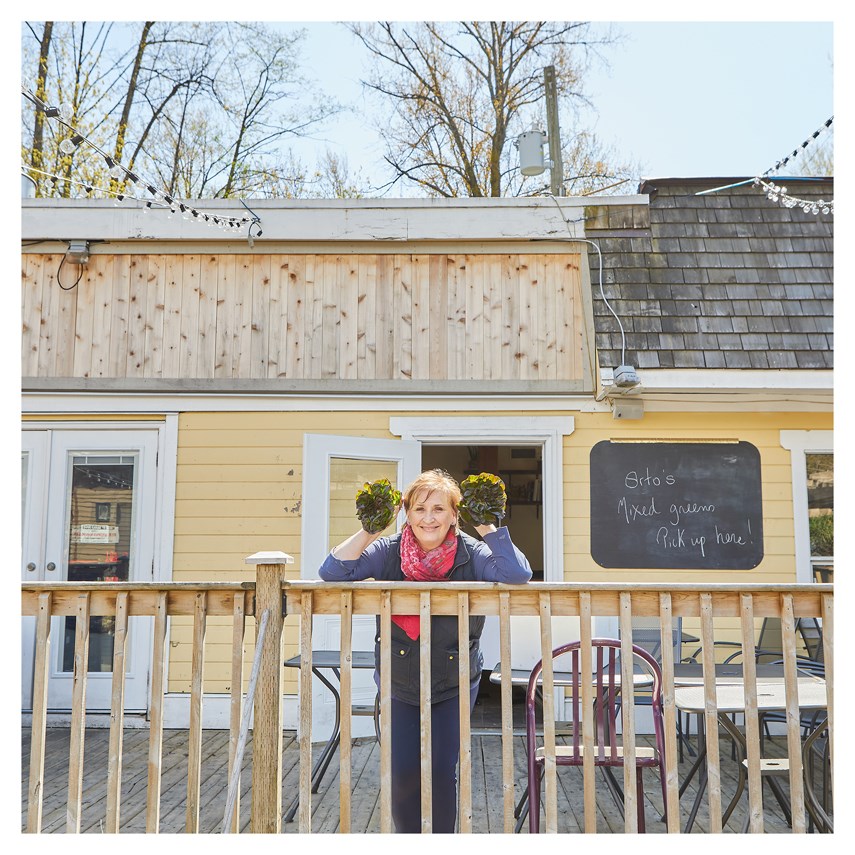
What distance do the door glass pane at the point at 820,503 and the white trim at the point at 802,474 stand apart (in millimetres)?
71

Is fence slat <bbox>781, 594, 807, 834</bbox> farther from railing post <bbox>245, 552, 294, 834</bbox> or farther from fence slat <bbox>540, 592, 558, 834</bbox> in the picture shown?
railing post <bbox>245, 552, 294, 834</bbox>

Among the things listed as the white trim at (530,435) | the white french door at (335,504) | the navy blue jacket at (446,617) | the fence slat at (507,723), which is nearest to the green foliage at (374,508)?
the navy blue jacket at (446,617)

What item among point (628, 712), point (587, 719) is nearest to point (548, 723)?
point (587, 719)

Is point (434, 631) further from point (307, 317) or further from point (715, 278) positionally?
point (715, 278)

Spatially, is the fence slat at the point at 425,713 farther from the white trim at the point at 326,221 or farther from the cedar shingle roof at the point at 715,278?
the white trim at the point at 326,221

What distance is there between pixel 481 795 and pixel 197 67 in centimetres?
1099

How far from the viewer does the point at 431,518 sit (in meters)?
2.80

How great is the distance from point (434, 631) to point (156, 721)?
94 cm

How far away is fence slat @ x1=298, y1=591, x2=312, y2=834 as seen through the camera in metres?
2.56

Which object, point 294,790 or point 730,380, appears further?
point 730,380

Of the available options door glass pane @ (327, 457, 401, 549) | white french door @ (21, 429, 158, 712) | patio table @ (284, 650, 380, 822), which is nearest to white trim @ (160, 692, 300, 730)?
white french door @ (21, 429, 158, 712)
